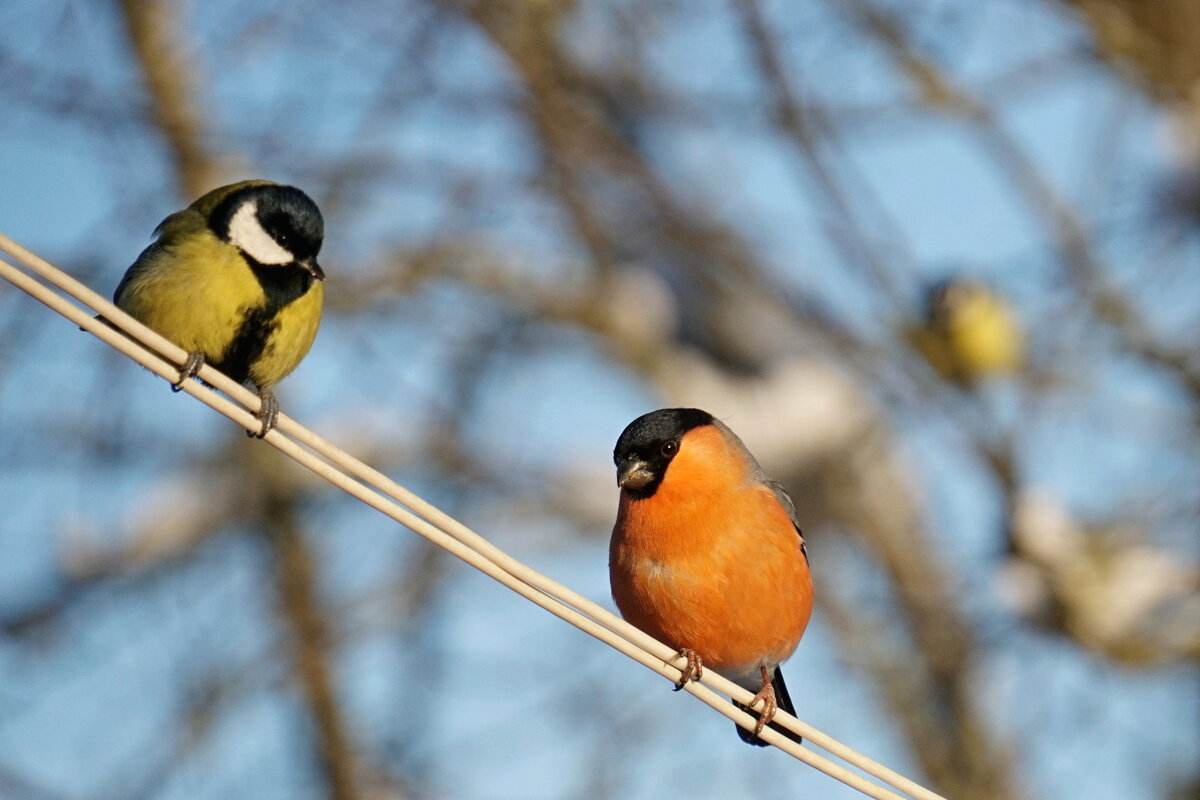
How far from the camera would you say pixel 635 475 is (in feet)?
11.6

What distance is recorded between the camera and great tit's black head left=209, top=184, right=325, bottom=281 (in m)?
3.46

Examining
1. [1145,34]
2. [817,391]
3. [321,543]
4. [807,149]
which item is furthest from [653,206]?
[321,543]

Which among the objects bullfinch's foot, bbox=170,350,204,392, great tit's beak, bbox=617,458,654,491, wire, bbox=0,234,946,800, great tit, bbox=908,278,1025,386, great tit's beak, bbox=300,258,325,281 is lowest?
wire, bbox=0,234,946,800

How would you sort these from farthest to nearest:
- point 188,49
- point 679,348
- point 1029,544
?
point 679,348 < point 188,49 < point 1029,544

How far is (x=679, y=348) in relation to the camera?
9602mm

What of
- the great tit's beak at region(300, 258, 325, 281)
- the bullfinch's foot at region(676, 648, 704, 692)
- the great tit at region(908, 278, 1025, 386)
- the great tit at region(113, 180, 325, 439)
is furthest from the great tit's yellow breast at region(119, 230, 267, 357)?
the great tit at region(908, 278, 1025, 386)

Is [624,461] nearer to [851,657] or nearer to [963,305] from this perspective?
[963,305]

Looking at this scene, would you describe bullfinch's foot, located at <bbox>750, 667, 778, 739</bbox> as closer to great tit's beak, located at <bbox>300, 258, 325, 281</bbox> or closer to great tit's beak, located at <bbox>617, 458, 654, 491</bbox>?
great tit's beak, located at <bbox>617, 458, 654, 491</bbox>

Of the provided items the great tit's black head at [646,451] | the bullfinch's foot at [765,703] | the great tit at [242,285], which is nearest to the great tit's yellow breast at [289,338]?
the great tit at [242,285]

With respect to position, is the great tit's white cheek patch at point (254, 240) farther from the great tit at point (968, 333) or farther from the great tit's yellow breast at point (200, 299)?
the great tit at point (968, 333)

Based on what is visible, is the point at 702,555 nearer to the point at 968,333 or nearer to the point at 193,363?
the point at 193,363

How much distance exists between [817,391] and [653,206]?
2.15 meters

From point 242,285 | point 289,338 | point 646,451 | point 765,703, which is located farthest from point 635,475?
point 242,285

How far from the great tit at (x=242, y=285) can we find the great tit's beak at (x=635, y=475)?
0.93 meters
